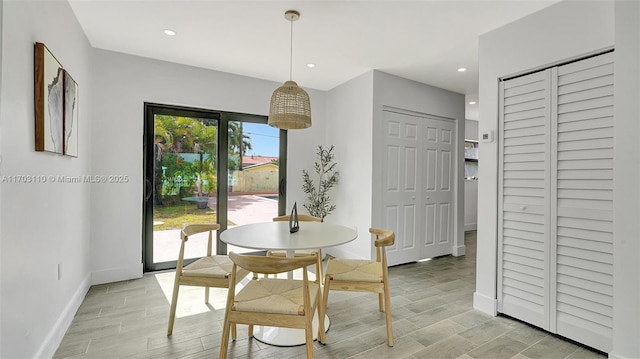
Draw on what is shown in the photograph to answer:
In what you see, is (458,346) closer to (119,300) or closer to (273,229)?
(273,229)

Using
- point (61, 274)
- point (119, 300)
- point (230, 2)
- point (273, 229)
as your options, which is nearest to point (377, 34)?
point (230, 2)

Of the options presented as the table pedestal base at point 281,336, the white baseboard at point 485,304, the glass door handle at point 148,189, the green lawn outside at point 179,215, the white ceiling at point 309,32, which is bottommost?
A: the table pedestal base at point 281,336

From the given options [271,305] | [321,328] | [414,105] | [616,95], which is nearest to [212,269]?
[271,305]

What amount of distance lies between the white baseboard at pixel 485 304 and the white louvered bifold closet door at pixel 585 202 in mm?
446

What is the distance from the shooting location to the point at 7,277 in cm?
142

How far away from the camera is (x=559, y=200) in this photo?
2225mm

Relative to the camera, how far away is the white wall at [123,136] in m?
3.19

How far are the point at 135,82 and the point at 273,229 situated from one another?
243cm

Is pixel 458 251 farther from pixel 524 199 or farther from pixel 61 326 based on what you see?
pixel 61 326

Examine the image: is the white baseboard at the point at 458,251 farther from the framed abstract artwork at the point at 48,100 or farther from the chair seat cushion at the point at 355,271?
the framed abstract artwork at the point at 48,100

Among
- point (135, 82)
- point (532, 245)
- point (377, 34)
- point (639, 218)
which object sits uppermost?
point (377, 34)

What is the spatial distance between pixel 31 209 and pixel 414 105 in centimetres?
399

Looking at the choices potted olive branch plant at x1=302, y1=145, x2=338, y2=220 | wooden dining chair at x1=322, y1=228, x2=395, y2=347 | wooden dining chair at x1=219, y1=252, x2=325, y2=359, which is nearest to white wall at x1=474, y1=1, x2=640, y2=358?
wooden dining chair at x1=322, y1=228, x2=395, y2=347

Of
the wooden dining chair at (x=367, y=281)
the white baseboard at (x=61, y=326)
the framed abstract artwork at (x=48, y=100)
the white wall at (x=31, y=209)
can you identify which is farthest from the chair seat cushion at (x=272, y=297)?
the framed abstract artwork at (x=48, y=100)
